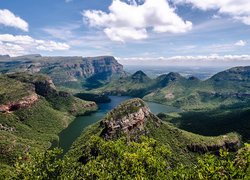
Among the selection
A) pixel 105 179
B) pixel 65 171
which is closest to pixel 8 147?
pixel 65 171

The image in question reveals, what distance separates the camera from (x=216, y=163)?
44.9 metres

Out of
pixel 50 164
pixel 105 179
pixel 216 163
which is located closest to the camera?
pixel 216 163

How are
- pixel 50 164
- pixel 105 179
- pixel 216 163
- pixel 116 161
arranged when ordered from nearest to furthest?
pixel 216 163 → pixel 105 179 → pixel 50 164 → pixel 116 161

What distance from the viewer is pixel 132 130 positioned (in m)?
198

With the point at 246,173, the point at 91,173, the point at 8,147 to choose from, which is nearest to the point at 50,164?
the point at 91,173

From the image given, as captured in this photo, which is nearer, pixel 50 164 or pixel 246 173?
pixel 246 173

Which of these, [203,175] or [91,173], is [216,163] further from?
[91,173]

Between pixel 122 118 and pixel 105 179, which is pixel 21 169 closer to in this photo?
pixel 105 179

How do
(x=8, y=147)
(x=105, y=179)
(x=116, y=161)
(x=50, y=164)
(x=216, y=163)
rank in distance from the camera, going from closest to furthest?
(x=216, y=163), (x=105, y=179), (x=50, y=164), (x=116, y=161), (x=8, y=147)

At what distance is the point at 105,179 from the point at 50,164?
14.1 m

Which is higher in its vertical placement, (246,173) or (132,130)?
(246,173)

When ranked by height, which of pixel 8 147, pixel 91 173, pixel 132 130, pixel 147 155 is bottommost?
pixel 8 147

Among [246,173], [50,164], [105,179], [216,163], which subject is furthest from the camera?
[50,164]

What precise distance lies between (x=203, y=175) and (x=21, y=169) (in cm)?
3784
